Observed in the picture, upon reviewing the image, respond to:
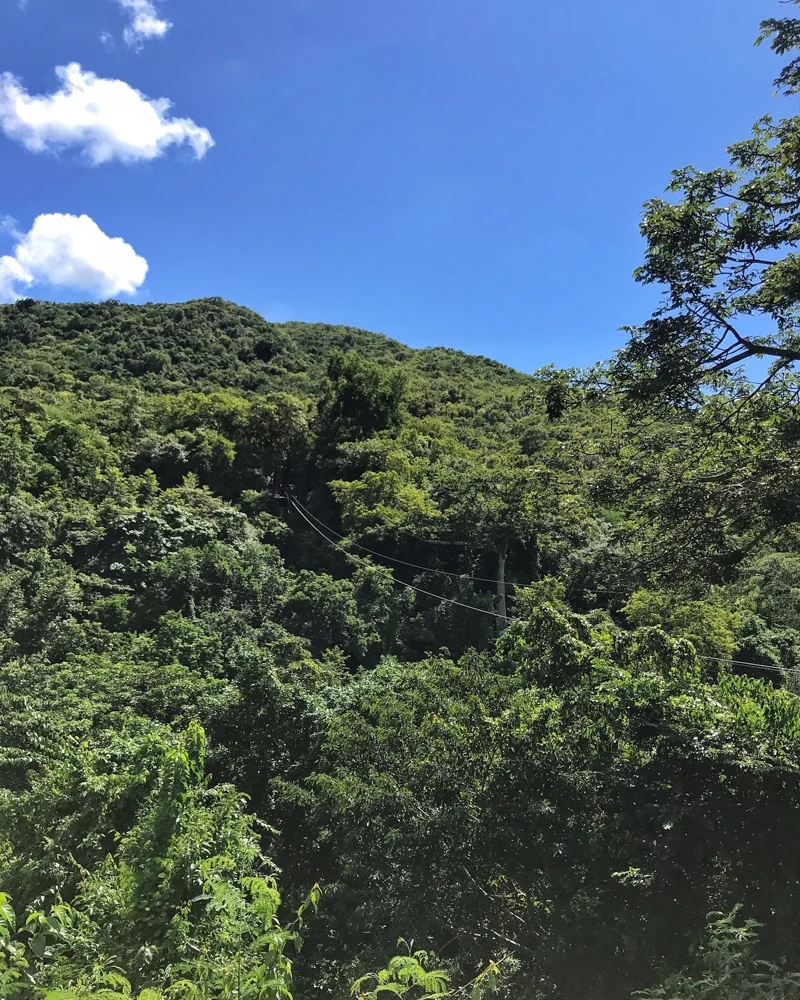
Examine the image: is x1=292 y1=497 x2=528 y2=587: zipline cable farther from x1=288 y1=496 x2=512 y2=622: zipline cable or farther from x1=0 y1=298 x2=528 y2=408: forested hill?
x1=0 y1=298 x2=528 y2=408: forested hill

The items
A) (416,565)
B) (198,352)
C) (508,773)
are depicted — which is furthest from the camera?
(198,352)

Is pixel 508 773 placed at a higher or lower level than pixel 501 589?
lower

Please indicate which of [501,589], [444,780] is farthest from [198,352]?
[444,780]

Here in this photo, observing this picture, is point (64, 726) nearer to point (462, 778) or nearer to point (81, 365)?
point (462, 778)

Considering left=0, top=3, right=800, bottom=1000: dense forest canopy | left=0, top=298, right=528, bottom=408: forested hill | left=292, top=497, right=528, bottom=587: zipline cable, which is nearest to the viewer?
left=0, top=3, right=800, bottom=1000: dense forest canopy

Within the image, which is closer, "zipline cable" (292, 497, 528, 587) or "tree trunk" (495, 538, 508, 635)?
"tree trunk" (495, 538, 508, 635)

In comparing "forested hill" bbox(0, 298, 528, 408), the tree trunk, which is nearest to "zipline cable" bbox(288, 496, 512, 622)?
the tree trunk

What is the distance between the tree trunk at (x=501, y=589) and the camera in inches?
694

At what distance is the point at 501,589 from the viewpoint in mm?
18797

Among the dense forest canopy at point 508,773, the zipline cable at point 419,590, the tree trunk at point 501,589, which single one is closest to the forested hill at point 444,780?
A: the dense forest canopy at point 508,773

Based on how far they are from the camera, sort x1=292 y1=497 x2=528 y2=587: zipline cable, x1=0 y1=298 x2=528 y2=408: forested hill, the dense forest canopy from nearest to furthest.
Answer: the dense forest canopy, x1=292 y1=497 x2=528 y2=587: zipline cable, x1=0 y1=298 x2=528 y2=408: forested hill

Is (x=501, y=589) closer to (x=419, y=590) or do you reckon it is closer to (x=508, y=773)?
(x=419, y=590)

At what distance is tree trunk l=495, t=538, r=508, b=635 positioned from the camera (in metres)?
17.6

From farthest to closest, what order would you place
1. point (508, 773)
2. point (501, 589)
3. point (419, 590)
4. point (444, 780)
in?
point (419, 590), point (501, 589), point (444, 780), point (508, 773)
